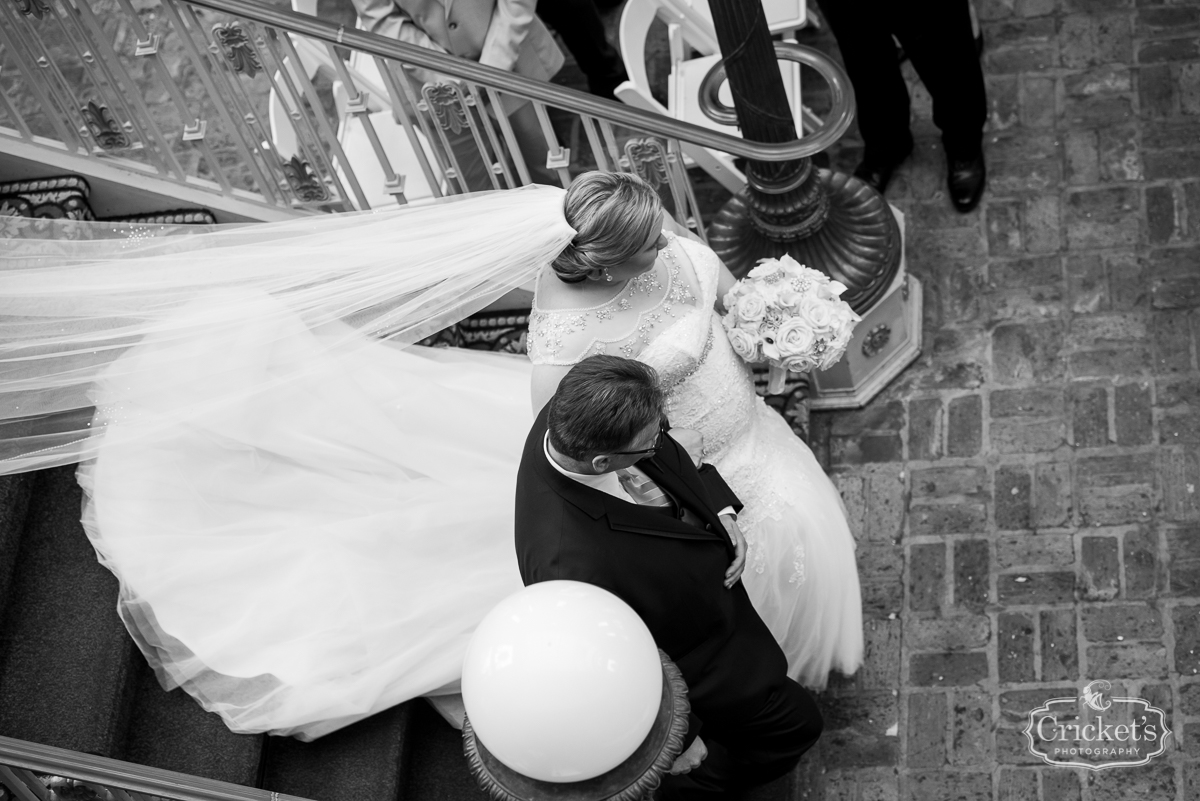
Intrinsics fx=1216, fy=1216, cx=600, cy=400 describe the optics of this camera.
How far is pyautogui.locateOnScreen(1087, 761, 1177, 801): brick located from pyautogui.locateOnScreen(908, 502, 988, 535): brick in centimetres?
94

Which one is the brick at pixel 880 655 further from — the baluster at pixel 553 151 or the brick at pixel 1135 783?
the baluster at pixel 553 151

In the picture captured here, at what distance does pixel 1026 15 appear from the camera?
18.7 ft

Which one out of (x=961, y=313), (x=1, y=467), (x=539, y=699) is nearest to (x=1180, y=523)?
(x=961, y=313)

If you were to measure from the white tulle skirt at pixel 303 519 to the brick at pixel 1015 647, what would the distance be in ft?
5.46

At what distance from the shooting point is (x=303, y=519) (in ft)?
12.4

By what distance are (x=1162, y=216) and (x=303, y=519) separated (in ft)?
11.7

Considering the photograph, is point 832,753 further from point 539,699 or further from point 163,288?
point 163,288

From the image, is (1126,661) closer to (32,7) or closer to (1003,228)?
(1003,228)

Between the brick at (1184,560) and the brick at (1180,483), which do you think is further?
the brick at (1180,483)

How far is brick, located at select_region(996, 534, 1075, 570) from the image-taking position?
4215 millimetres

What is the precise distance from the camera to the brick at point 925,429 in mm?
4594

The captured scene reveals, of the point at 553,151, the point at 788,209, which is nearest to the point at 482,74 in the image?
the point at 553,151

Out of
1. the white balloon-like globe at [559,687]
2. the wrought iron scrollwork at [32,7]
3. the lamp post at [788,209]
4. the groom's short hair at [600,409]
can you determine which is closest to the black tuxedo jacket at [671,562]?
the groom's short hair at [600,409]

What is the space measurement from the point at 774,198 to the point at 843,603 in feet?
4.77
